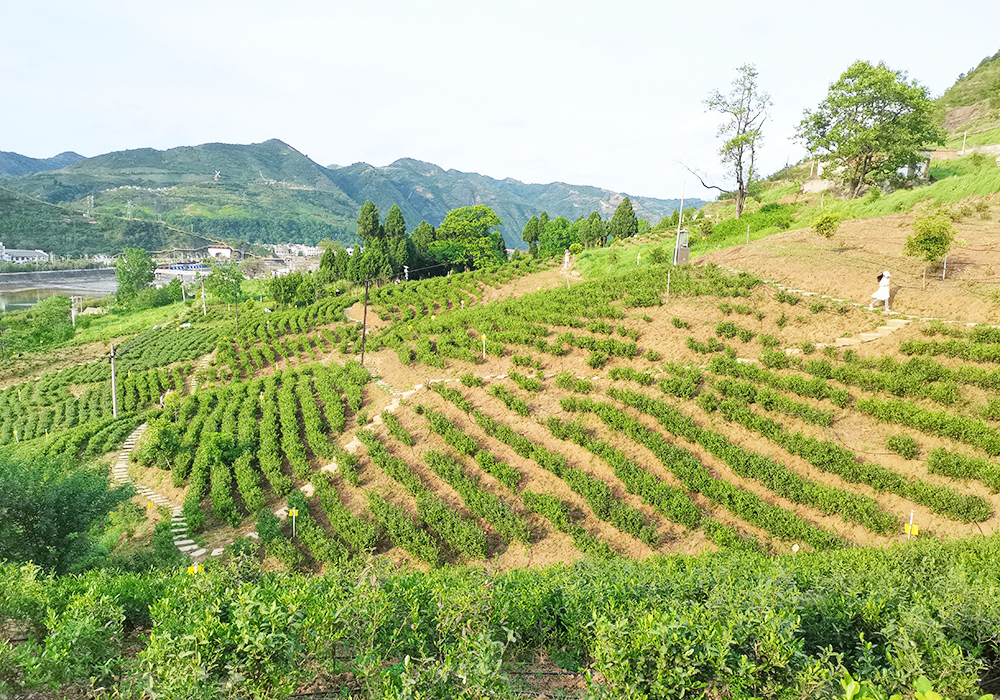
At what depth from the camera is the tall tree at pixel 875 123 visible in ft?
75.8

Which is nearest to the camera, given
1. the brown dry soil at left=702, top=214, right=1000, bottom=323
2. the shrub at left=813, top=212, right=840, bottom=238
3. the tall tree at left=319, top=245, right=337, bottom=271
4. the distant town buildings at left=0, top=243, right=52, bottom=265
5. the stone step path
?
the stone step path

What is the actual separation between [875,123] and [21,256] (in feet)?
473

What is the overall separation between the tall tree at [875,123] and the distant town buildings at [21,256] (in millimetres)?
132901

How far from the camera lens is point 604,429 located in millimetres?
13312

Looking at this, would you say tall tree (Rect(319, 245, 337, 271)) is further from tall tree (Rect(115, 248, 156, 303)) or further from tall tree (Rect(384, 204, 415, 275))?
tall tree (Rect(115, 248, 156, 303))

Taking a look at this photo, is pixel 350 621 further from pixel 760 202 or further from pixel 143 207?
pixel 143 207

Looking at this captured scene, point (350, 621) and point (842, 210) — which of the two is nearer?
point (350, 621)

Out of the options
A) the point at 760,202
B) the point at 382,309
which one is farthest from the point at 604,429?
the point at 760,202

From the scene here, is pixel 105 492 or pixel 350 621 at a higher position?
pixel 350 621

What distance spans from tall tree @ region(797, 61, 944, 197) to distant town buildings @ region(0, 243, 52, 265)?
13290cm

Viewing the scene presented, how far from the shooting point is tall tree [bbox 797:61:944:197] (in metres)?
23.1

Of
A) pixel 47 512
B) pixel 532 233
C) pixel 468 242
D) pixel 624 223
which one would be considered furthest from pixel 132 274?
pixel 47 512

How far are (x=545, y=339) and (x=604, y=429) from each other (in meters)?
6.10

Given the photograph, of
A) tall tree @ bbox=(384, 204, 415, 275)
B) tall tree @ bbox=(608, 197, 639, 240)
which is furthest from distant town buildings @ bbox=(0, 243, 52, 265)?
tall tree @ bbox=(608, 197, 639, 240)
